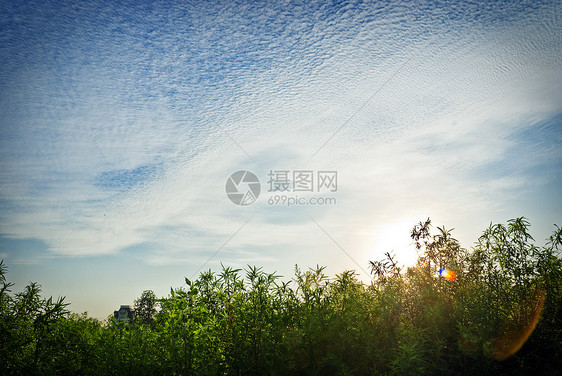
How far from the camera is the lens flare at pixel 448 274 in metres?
3.65

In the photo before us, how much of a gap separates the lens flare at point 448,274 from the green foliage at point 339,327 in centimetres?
4

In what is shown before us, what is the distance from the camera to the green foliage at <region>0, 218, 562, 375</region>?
2.96 metres

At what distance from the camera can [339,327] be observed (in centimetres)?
335

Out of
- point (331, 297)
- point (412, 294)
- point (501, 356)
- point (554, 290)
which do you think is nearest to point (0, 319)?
point (331, 297)

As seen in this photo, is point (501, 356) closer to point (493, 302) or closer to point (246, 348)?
point (493, 302)

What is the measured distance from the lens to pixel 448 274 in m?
3.72

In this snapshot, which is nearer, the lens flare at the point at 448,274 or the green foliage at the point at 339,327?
the green foliage at the point at 339,327

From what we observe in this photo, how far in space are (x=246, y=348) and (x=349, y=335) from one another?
999mm

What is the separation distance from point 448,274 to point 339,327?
4.47 feet

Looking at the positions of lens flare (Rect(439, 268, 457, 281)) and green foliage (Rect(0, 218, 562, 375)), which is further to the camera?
lens flare (Rect(439, 268, 457, 281))

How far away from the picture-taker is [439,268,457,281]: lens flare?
12.0ft

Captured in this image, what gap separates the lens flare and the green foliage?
4cm

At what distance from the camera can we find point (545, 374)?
2.75m

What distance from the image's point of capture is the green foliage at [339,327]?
2957 mm
